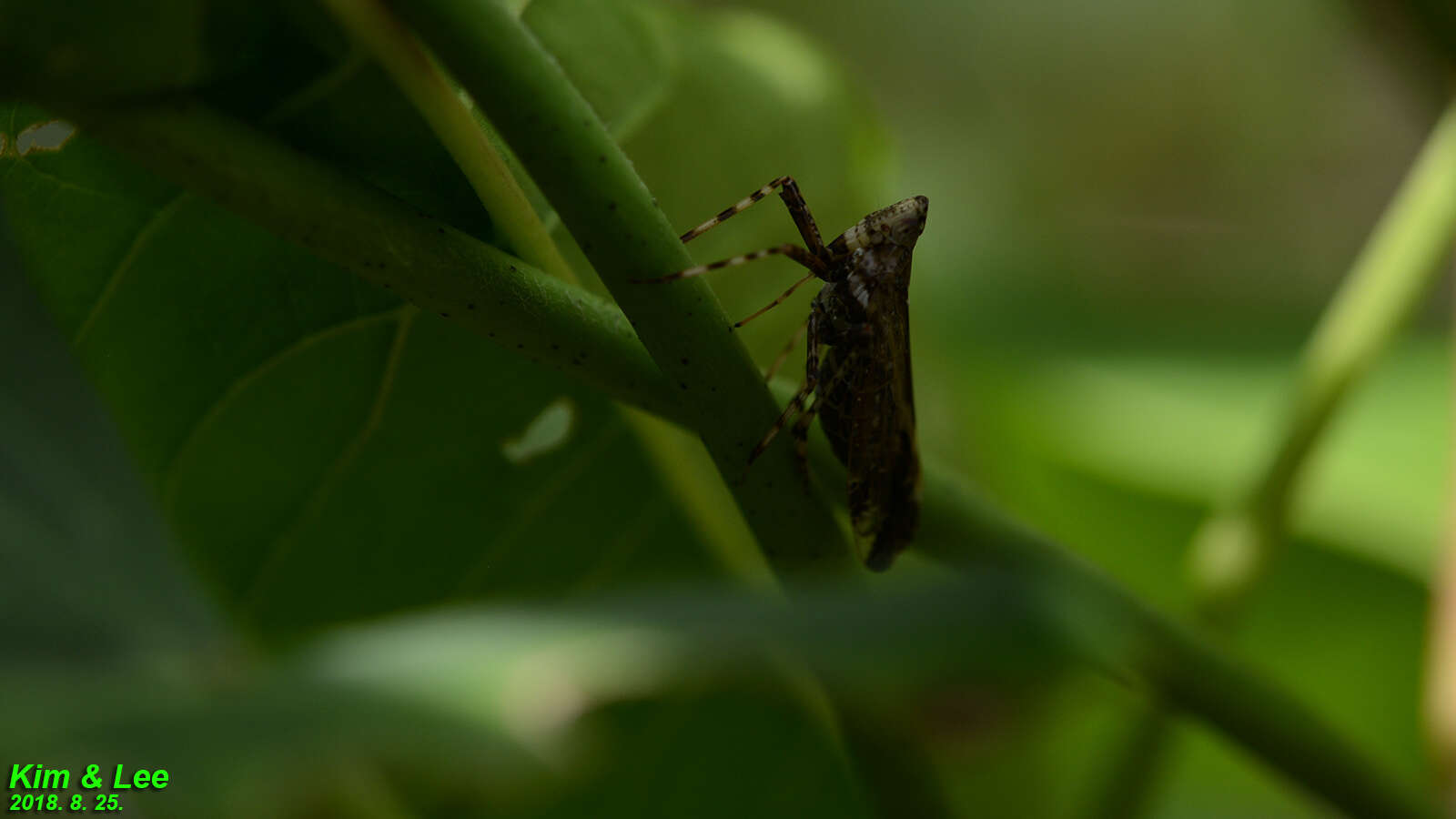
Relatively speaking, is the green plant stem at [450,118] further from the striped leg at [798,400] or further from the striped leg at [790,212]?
the striped leg at [790,212]

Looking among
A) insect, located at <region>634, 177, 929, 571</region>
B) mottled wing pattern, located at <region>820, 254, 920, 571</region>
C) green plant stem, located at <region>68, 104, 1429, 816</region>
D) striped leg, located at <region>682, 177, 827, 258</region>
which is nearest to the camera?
green plant stem, located at <region>68, 104, 1429, 816</region>

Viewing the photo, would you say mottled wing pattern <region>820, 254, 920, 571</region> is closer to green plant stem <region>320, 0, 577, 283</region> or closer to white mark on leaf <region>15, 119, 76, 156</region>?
green plant stem <region>320, 0, 577, 283</region>

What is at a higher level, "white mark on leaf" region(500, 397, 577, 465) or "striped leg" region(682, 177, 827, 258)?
"striped leg" region(682, 177, 827, 258)

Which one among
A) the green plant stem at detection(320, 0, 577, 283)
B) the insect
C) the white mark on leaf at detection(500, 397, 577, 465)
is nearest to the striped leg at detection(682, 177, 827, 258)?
the insect

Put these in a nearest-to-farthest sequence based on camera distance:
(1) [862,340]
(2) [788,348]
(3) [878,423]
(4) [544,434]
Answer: (4) [544,434] < (3) [878,423] < (1) [862,340] < (2) [788,348]

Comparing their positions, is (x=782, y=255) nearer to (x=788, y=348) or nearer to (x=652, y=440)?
(x=788, y=348)

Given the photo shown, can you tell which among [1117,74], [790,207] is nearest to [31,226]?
[790,207]

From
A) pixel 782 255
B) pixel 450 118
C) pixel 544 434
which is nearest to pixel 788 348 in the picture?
pixel 782 255

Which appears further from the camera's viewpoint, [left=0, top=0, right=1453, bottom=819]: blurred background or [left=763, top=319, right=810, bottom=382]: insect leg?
[left=763, top=319, right=810, bottom=382]: insect leg
